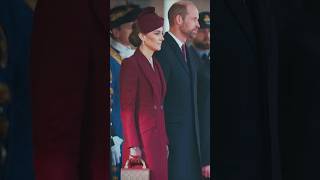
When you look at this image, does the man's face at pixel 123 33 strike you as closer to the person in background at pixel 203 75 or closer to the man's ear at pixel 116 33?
the man's ear at pixel 116 33

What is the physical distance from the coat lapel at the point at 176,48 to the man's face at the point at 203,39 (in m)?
0.03

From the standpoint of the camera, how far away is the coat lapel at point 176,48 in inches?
29.5

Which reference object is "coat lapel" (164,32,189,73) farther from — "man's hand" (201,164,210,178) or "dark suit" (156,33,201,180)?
"man's hand" (201,164,210,178)

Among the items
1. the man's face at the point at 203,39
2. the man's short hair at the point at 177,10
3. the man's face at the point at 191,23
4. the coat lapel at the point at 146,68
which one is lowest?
the coat lapel at the point at 146,68

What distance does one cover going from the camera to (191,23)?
748mm

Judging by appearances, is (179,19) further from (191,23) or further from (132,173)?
(132,173)

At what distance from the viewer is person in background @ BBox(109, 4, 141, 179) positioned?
743mm
